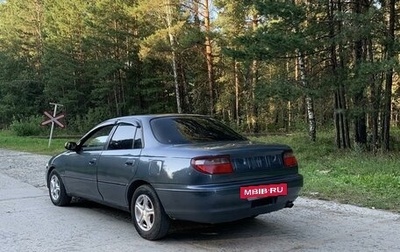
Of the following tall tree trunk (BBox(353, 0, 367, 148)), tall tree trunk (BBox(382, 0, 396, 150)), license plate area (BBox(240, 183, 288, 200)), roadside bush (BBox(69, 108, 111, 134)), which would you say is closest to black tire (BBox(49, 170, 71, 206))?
→ license plate area (BBox(240, 183, 288, 200))

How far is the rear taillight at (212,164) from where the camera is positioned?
5.08m

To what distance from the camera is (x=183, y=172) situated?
5156 mm

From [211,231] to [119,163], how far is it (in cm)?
151

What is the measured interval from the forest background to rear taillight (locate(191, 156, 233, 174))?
26.6 feet

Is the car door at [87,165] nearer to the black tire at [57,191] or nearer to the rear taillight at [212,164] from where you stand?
the black tire at [57,191]

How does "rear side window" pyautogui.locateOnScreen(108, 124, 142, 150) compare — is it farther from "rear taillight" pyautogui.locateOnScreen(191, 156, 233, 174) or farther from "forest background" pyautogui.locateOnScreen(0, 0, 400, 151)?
"forest background" pyautogui.locateOnScreen(0, 0, 400, 151)

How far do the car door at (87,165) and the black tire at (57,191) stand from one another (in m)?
0.31

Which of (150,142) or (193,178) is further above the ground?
(150,142)

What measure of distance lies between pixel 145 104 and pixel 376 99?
3218cm

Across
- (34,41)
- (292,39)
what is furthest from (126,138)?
(34,41)

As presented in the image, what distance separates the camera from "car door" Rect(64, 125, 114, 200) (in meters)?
6.69

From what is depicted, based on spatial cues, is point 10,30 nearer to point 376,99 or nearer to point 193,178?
point 376,99

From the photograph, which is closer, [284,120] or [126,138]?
[126,138]

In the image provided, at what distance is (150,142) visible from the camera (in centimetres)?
Result: 580
